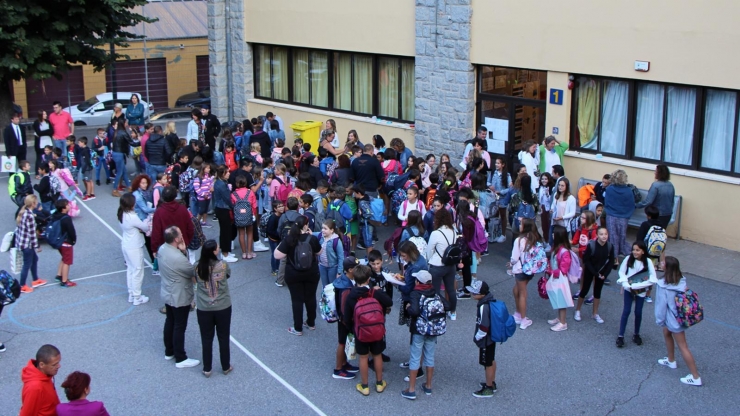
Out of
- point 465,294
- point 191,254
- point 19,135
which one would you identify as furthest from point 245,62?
point 465,294

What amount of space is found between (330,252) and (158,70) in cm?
2597

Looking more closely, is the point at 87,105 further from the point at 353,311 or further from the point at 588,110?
the point at 353,311

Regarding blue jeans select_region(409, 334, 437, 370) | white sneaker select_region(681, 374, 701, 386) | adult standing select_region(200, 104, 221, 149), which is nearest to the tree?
adult standing select_region(200, 104, 221, 149)

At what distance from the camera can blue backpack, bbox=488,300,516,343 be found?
27.5ft

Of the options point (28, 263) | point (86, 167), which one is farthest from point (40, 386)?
point (86, 167)

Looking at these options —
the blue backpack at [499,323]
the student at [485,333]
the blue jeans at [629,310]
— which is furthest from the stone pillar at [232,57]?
the blue backpack at [499,323]

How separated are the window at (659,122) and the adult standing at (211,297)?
8.37 m

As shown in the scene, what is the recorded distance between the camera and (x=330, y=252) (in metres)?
10.5

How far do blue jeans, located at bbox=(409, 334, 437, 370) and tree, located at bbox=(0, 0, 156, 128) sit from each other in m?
14.6

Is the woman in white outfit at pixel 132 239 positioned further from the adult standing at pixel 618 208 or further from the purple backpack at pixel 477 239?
the adult standing at pixel 618 208

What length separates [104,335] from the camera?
34.7ft

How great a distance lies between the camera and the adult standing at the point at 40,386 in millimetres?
7117

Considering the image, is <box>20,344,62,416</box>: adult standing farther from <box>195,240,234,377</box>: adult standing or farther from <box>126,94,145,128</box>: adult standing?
<box>126,94,145,128</box>: adult standing

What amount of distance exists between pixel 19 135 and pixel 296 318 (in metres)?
11.1
